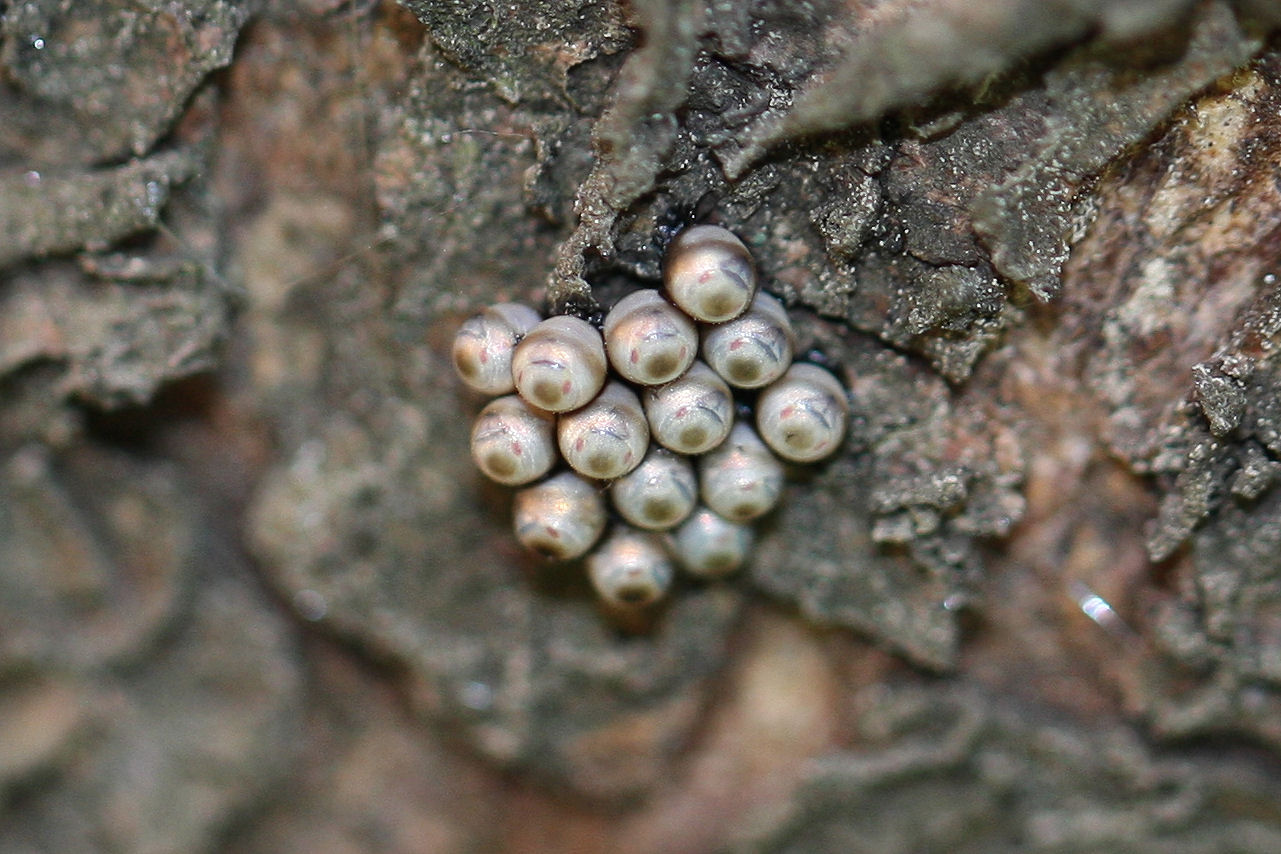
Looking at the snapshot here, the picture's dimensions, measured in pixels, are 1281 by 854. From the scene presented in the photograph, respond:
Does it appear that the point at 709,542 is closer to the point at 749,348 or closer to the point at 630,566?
the point at 630,566

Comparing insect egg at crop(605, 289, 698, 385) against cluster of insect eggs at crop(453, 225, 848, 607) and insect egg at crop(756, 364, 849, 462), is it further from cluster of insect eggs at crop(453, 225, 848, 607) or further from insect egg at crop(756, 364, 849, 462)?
insect egg at crop(756, 364, 849, 462)

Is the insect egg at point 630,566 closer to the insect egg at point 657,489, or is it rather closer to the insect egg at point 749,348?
the insect egg at point 657,489

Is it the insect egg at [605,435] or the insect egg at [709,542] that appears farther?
the insect egg at [709,542]

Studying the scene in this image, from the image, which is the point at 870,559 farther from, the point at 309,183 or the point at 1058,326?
the point at 309,183

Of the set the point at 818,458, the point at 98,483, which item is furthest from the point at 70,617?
the point at 818,458

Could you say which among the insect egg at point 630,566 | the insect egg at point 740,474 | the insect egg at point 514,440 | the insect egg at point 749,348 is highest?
the insect egg at point 749,348

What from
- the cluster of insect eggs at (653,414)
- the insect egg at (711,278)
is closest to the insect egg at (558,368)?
the cluster of insect eggs at (653,414)
